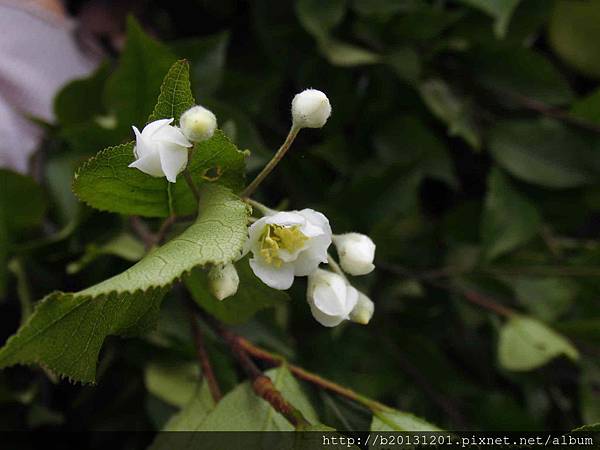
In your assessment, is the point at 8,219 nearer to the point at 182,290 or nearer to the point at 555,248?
the point at 182,290

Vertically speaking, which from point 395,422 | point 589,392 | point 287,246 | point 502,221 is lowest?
point 589,392

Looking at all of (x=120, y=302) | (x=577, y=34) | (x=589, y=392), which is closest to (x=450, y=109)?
(x=577, y=34)

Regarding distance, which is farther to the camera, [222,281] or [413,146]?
[413,146]

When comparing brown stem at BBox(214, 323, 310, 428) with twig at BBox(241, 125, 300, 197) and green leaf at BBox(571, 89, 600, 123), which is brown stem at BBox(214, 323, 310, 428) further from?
green leaf at BBox(571, 89, 600, 123)

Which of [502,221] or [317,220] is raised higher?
[317,220]

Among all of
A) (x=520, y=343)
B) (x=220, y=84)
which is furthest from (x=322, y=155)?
(x=520, y=343)

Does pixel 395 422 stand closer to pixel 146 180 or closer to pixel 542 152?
pixel 146 180
